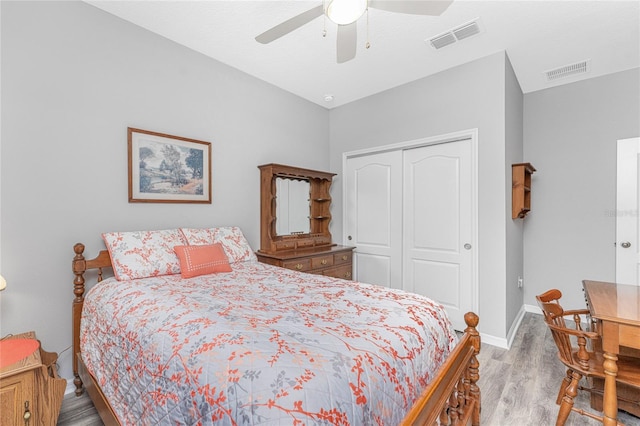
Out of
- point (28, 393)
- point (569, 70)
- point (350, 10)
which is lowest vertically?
point (28, 393)

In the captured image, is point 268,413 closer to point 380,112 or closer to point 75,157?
point 75,157

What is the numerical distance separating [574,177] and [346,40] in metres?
3.29

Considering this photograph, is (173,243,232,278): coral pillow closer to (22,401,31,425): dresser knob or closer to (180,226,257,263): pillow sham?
(180,226,257,263): pillow sham

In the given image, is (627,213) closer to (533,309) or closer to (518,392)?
(533,309)

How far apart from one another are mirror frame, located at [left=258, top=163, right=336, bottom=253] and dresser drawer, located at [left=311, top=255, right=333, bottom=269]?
1.17ft

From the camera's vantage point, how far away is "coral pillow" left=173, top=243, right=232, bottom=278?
2207 millimetres

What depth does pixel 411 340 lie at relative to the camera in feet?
4.11

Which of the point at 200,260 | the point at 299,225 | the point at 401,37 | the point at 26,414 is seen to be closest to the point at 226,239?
the point at 200,260

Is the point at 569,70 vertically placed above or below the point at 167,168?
above

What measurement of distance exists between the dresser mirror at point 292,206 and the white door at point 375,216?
2.24 ft

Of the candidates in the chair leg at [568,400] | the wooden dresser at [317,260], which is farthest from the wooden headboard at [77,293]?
the chair leg at [568,400]

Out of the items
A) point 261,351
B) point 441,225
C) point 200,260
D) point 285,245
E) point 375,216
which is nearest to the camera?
point 261,351

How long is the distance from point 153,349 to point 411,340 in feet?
3.58

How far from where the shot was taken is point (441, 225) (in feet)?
11.0
